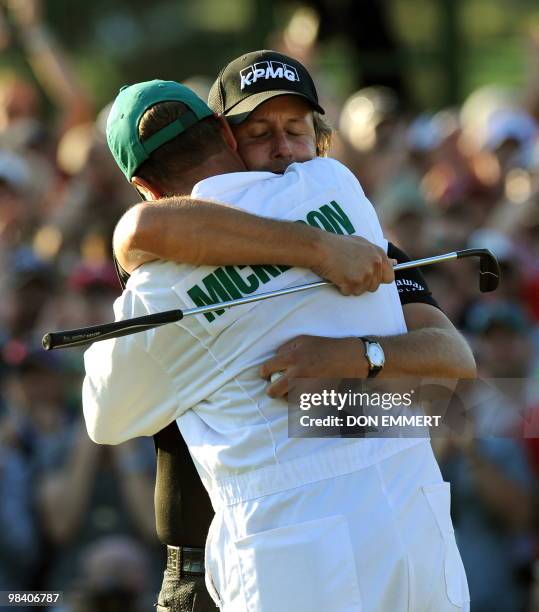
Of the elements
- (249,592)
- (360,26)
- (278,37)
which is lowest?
(249,592)

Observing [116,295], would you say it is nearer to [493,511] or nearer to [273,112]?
[493,511]

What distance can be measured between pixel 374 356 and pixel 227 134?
69cm

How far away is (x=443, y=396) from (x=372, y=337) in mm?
Answer: 336

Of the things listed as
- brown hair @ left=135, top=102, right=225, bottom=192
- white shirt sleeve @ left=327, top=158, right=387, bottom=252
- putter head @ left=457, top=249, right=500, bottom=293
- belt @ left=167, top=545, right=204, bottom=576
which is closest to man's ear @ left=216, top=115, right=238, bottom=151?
brown hair @ left=135, top=102, right=225, bottom=192

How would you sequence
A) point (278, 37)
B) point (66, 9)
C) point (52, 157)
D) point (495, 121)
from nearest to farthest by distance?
1. point (495, 121)
2. point (52, 157)
3. point (278, 37)
4. point (66, 9)

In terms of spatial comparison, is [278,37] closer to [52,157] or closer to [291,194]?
[52,157]

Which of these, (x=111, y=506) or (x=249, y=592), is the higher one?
(x=111, y=506)

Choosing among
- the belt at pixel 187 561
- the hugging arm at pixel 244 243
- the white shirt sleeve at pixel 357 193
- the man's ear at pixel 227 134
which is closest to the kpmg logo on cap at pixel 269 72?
the man's ear at pixel 227 134

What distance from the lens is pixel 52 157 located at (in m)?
9.02

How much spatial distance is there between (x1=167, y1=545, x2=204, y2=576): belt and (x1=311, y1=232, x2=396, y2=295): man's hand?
0.75 m

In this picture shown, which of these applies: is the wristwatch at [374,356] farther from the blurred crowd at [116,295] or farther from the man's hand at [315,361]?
the blurred crowd at [116,295]

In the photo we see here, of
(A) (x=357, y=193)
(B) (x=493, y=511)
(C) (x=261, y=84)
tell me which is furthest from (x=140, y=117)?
(B) (x=493, y=511)

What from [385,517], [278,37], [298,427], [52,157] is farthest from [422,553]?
[278,37]

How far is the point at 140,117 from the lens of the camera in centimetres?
313
